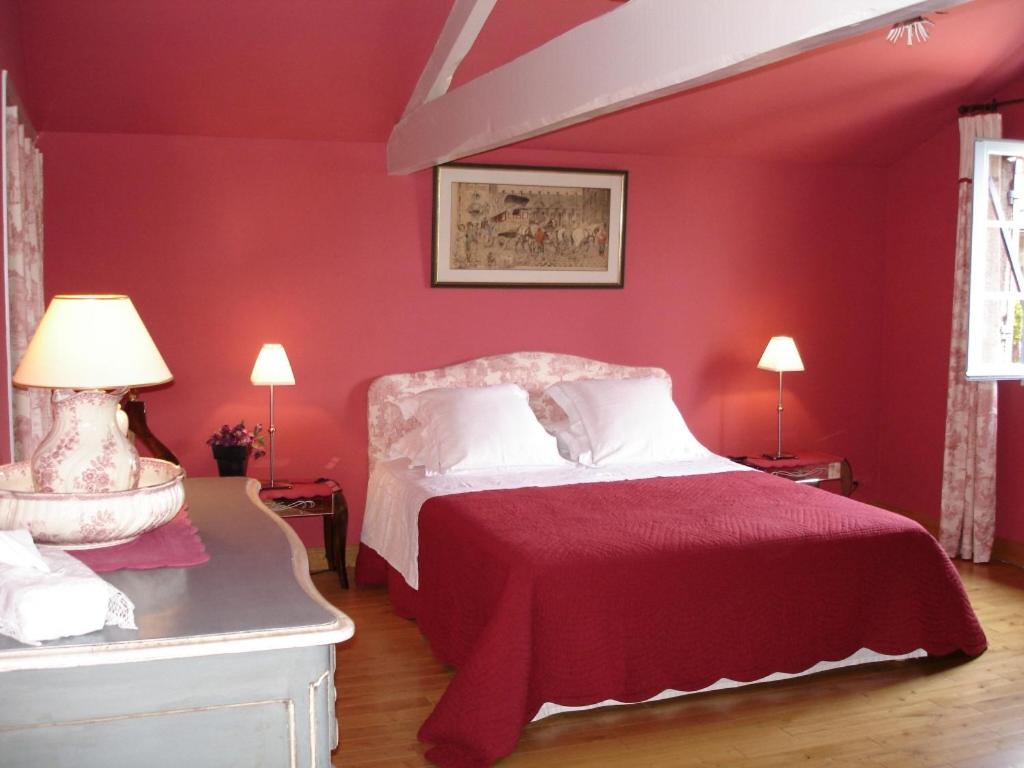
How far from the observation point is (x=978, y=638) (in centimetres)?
382

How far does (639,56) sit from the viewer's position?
2.64 m

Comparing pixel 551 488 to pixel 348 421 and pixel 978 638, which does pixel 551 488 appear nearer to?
pixel 348 421

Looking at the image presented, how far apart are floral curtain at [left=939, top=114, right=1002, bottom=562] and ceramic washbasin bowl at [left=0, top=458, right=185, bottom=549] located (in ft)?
14.1

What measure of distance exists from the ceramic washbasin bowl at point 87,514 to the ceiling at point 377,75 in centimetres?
245

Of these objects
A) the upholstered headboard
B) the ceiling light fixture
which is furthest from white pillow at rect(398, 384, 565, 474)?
the ceiling light fixture

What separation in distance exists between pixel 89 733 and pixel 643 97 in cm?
208

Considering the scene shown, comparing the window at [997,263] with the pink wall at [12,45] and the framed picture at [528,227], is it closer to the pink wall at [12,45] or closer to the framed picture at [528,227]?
the framed picture at [528,227]

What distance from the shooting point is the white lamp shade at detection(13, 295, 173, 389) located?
1.90 metres

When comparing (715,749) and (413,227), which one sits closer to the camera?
(715,749)

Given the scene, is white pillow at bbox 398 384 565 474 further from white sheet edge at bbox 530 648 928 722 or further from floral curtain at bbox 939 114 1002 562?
floral curtain at bbox 939 114 1002 562

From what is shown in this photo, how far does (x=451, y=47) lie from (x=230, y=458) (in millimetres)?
2050

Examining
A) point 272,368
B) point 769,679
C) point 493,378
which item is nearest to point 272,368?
point 272,368

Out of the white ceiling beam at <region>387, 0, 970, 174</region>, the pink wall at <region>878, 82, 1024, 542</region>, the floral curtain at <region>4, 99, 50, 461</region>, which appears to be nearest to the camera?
the white ceiling beam at <region>387, 0, 970, 174</region>

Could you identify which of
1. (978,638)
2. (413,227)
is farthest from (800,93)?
(978,638)
